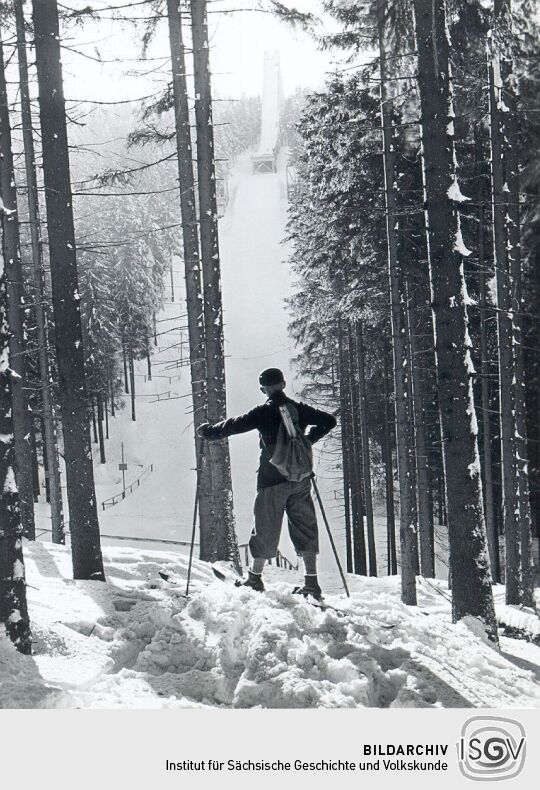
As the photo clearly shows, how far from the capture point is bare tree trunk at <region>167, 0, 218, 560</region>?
11.8m

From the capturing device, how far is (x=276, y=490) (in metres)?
6.52

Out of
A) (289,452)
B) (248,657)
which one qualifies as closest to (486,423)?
(289,452)

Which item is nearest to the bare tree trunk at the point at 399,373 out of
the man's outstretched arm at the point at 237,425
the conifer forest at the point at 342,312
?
the conifer forest at the point at 342,312

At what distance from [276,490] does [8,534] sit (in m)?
2.40

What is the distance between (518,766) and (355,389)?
19003 mm

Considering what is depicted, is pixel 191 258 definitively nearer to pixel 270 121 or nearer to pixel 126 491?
pixel 126 491

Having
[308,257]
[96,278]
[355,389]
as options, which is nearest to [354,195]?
[308,257]

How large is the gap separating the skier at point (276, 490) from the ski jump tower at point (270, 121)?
117519mm

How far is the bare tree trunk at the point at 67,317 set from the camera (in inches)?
327

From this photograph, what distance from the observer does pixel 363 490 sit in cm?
2233

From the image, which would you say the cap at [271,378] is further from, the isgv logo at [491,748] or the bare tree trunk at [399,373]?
the bare tree trunk at [399,373]

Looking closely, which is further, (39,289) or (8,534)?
(39,289)

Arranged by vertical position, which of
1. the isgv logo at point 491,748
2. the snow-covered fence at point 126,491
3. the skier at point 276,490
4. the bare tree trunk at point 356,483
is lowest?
the snow-covered fence at point 126,491

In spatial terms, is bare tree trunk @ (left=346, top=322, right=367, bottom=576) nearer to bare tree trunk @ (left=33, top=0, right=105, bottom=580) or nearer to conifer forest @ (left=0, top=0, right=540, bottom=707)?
conifer forest @ (left=0, top=0, right=540, bottom=707)
